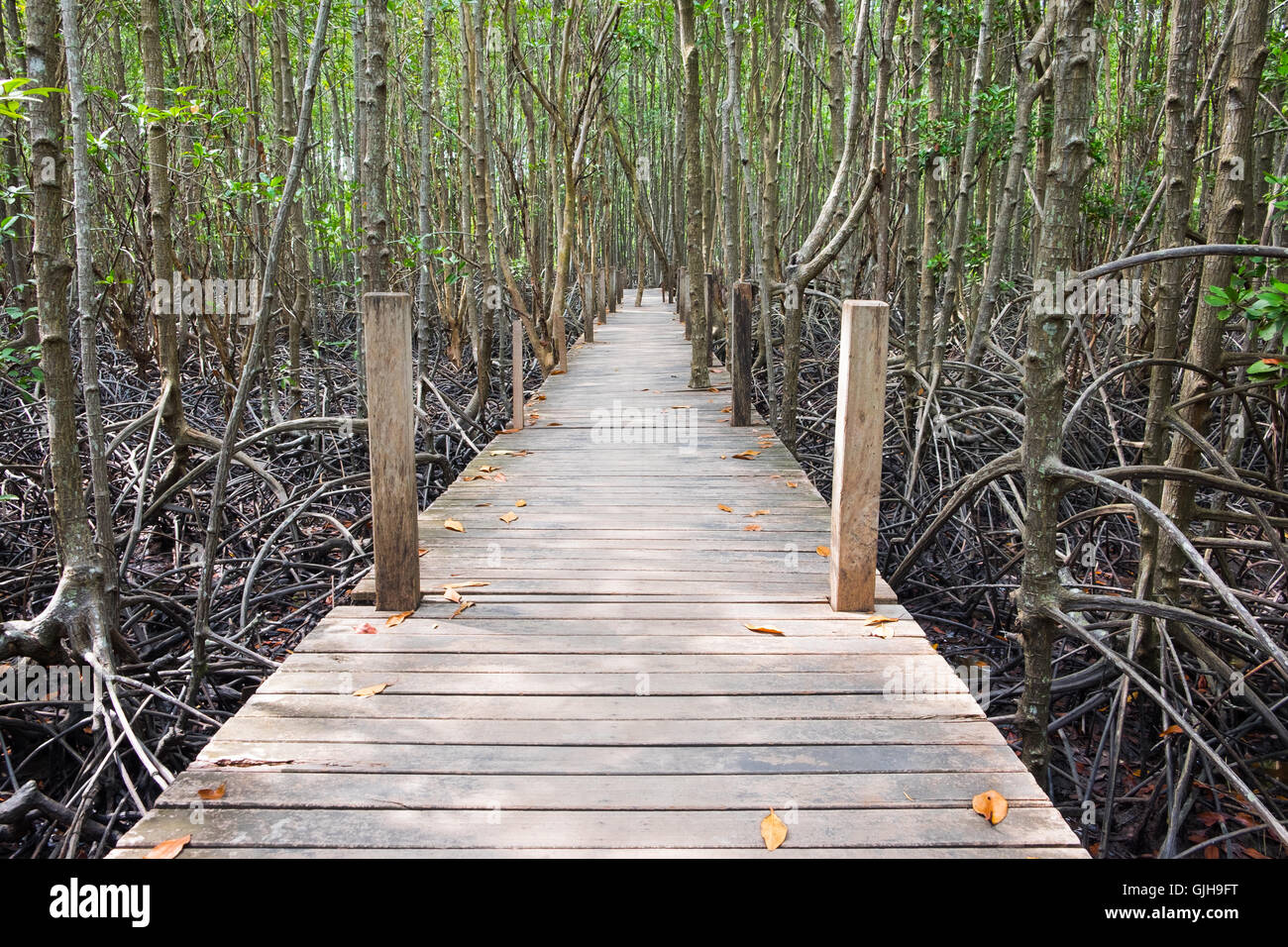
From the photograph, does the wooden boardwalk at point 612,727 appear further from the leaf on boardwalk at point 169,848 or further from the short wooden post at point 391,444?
the short wooden post at point 391,444

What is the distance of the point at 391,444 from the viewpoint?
273 centimetres

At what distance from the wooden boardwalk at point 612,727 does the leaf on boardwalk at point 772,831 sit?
20 millimetres

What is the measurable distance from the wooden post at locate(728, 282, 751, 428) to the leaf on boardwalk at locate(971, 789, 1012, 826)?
4.34 m

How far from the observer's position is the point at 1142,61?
7.55 meters

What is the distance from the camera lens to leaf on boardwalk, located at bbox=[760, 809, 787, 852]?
173cm

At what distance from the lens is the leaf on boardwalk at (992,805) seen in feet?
5.88

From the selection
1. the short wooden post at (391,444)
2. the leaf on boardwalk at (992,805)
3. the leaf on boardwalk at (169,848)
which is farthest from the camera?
the short wooden post at (391,444)

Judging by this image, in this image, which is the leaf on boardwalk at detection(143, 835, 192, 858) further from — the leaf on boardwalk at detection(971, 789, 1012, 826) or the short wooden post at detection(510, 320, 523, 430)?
the short wooden post at detection(510, 320, 523, 430)

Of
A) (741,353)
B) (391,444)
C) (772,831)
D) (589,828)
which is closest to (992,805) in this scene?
(772,831)

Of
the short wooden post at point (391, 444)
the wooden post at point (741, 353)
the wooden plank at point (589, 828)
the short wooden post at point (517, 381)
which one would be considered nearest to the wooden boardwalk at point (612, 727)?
the wooden plank at point (589, 828)

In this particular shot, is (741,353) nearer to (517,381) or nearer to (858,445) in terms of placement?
(517,381)

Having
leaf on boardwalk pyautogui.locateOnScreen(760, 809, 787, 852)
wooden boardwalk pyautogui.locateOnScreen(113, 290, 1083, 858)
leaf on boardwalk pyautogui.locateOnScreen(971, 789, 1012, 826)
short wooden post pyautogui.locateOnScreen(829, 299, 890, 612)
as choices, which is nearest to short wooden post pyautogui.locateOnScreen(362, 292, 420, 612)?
wooden boardwalk pyautogui.locateOnScreen(113, 290, 1083, 858)

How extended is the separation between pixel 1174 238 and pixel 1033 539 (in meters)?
1.25

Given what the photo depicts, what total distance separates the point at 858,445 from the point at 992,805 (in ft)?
3.96
